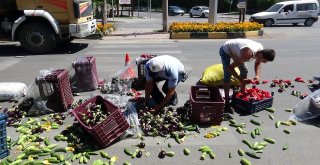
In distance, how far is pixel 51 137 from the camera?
5.58 meters

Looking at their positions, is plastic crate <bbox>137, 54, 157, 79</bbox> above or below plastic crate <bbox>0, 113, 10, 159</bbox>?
above

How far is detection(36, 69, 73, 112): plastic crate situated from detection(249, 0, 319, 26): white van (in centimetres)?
2388

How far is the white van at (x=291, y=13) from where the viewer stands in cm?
2783

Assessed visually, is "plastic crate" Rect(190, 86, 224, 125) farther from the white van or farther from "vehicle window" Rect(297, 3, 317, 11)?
Result: "vehicle window" Rect(297, 3, 317, 11)

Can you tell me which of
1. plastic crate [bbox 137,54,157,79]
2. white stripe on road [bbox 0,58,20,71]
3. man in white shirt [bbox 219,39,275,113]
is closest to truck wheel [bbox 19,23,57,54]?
white stripe on road [bbox 0,58,20,71]

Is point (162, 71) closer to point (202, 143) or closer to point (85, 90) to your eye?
point (202, 143)

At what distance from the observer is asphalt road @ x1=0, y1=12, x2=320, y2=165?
500 cm

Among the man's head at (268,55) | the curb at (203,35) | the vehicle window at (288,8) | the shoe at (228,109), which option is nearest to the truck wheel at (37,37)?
the curb at (203,35)

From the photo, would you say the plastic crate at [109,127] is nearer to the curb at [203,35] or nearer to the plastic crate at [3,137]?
the plastic crate at [3,137]

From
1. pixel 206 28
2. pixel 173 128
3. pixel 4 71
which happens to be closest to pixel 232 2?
pixel 206 28

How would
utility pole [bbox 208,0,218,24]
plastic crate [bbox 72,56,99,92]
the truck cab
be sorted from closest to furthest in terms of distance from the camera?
plastic crate [bbox 72,56,99,92], the truck cab, utility pole [bbox 208,0,218,24]

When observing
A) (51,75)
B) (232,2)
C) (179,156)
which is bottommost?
(179,156)

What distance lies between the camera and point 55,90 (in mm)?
6523

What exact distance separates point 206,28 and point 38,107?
42.4 feet
